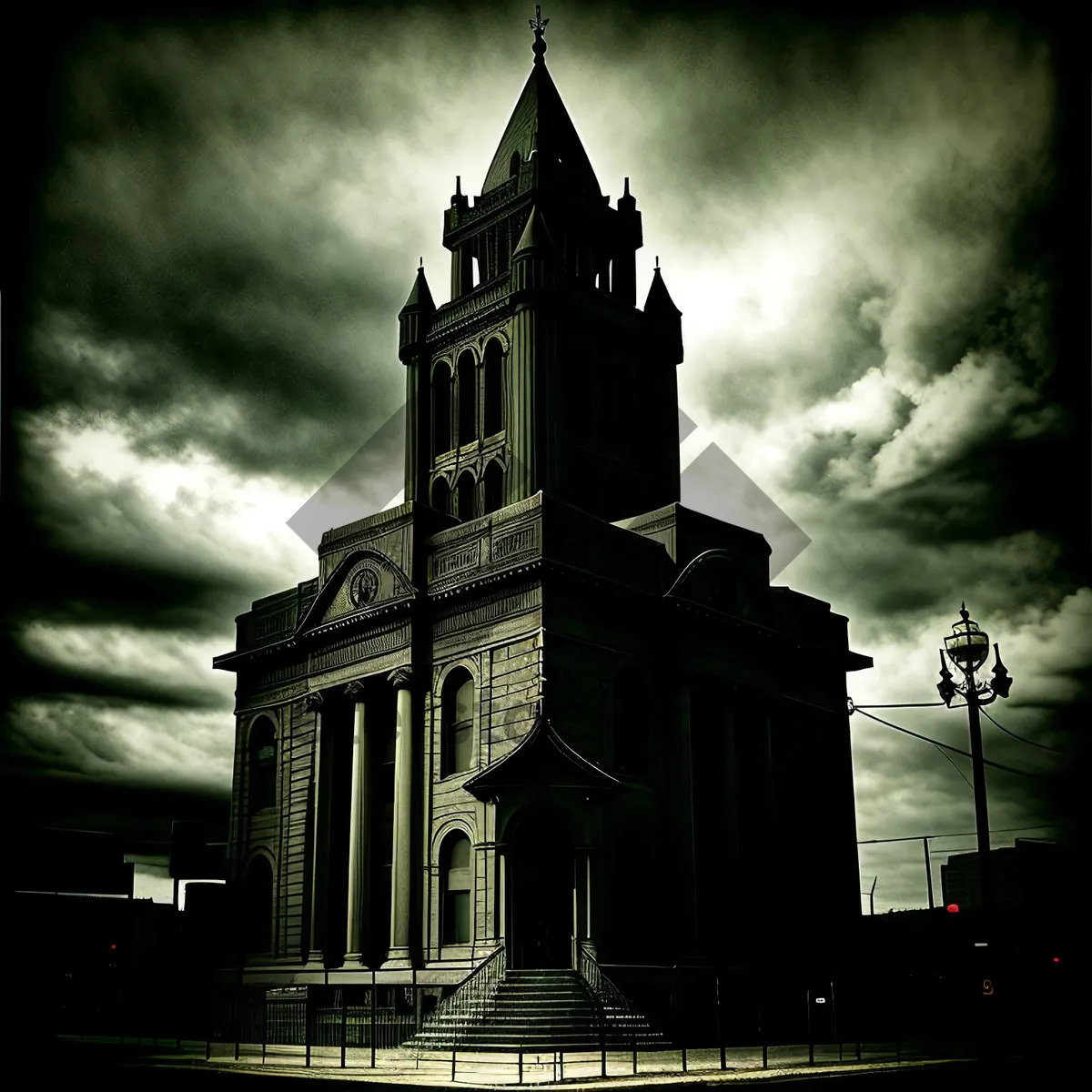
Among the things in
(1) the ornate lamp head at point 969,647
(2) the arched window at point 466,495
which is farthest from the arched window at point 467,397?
(1) the ornate lamp head at point 969,647

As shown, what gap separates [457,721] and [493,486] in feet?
32.4

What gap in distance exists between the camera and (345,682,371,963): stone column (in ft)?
126

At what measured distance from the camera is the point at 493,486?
4503 centimetres

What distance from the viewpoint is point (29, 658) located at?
28609mm

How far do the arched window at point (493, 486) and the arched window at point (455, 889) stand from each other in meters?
12.5

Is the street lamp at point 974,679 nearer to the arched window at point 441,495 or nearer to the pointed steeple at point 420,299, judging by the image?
the arched window at point 441,495

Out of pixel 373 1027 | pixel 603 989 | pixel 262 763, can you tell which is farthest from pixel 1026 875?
pixel 373 1027

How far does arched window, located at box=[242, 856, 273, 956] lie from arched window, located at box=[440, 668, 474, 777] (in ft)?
32.1

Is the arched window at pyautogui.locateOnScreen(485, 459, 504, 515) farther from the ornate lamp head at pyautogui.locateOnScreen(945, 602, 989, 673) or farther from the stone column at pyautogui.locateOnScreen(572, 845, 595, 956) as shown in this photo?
the ornate lamp head at pyautogui.locateOnScreen(945, 602, 989, 673)

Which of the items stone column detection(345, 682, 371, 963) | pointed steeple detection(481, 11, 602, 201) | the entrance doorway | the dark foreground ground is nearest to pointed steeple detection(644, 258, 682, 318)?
pointed steeple detection(481, 11, 602, 201)

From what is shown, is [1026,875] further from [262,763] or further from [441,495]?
[262,763]

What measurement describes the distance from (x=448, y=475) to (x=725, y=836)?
1630 centimetres

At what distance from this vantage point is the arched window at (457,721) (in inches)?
1484

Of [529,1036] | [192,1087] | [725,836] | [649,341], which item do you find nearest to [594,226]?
[649,341]
